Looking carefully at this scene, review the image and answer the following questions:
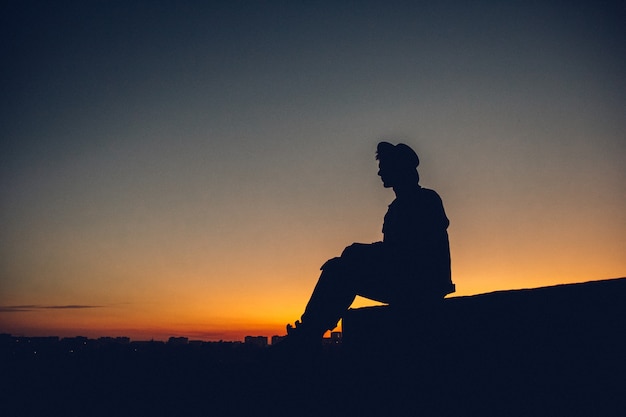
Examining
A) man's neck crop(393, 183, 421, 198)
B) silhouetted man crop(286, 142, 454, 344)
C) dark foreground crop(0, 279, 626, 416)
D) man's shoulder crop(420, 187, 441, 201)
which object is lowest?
dark foreground crop(0, 279, 626, 416)

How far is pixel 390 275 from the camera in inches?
161

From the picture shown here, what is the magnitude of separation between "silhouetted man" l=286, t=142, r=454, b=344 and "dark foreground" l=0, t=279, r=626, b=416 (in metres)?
0.30

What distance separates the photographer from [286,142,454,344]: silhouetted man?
13.1ft

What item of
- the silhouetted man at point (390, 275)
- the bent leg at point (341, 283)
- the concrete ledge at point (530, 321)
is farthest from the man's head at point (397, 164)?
the concrete ledge at point (530, 321)

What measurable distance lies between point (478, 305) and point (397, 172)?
1.66 m

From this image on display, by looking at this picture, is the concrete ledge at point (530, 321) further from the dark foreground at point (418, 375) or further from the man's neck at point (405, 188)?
the man's neck at point (405, 188)

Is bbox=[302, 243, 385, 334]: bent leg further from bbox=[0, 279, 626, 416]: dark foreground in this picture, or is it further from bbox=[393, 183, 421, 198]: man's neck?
bbox=[393, 183, 421, 198]: man's neck

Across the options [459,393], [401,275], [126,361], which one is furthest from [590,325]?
[126,361]

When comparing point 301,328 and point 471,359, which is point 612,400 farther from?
point 301,328

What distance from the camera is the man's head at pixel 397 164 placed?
15.1 ft

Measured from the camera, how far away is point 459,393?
3.30m

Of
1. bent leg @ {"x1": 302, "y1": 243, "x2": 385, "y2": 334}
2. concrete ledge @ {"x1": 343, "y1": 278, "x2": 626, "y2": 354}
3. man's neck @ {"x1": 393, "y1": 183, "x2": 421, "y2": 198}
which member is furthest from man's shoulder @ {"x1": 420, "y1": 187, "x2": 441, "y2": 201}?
concrete ledge @ {"x1": 343, "y1": 278, "x2": 626, "y2": 354}

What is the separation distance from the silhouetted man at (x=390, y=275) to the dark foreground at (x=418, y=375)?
0.30 metres

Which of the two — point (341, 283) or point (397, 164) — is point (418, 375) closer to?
point (341, 283)
